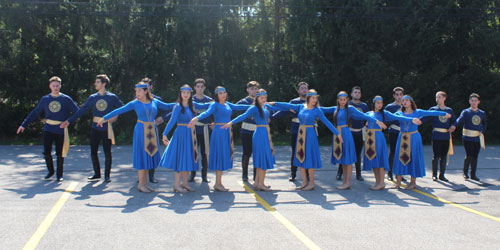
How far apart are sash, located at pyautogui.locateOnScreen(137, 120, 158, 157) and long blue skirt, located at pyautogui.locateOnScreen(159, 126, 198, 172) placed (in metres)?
0.33

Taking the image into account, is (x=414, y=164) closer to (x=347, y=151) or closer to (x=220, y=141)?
(x=347, y=151)

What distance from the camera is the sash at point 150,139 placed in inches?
314

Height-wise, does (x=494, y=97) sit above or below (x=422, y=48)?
below

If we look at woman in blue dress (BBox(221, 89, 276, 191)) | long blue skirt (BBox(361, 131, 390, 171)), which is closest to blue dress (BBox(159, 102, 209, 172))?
woman in blue dress (BBox(221, 89, 276, 191))

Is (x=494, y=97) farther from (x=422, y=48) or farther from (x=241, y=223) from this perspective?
(x=241, y=223)

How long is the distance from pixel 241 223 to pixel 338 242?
1369mm

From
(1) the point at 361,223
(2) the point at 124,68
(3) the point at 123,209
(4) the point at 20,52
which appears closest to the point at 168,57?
(2) the point at 124,68

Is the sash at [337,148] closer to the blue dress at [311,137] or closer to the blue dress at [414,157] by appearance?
the blue dress at [311,137]

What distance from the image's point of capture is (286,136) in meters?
20.3

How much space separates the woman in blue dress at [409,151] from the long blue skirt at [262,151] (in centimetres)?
247

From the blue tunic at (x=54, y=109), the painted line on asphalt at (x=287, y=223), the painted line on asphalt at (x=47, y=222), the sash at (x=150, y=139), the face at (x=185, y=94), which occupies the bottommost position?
the painted line on asphalt at (x=287, y=223)

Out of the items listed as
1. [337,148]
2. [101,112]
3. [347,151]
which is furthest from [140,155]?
[347,151]

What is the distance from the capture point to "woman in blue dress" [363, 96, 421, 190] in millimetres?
8430

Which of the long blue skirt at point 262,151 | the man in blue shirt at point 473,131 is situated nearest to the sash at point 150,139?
the long blue skirt at point 262,151
